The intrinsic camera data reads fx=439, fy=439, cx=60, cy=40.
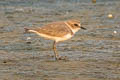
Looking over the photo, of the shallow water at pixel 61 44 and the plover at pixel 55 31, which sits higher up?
the plover at pixel 55 31

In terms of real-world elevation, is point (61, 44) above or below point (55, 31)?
below

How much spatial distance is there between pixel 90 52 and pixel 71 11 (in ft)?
22.8

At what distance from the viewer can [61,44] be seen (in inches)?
505

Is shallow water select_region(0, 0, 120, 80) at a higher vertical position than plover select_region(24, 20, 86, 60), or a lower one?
lower

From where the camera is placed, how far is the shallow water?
9461mm

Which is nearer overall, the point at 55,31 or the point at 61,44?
the point at 55,31

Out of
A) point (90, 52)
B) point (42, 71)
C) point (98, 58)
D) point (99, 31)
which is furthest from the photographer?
point (99, 31)

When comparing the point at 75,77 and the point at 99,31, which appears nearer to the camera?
the point at 75,77

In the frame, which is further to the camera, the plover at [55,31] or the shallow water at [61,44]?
the plover at [55,31]

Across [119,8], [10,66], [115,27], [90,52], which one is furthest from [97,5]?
[10,66]

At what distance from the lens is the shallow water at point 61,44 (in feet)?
31.0

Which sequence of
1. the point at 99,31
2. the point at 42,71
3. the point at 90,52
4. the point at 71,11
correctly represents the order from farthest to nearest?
the point at 71,11
the point at 99,31
the point at 90,52
the point at 42,71

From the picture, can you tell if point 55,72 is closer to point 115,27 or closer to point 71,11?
point 115,27

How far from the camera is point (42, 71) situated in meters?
9.59
